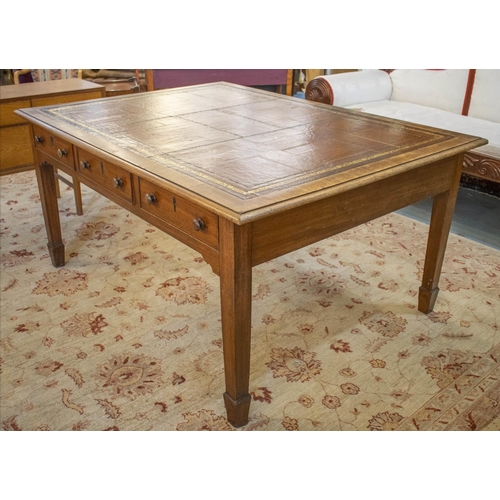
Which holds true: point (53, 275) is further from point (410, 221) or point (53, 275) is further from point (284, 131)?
point (410, 221)

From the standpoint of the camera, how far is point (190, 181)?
186 centimetres

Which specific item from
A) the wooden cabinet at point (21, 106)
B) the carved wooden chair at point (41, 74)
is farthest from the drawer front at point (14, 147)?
the carved wooden chair at point (41, 74)

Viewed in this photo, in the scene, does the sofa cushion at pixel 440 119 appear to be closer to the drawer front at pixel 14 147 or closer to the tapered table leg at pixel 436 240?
the tapered table leg at pixel 436 240

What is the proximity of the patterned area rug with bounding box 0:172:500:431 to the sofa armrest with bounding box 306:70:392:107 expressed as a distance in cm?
128

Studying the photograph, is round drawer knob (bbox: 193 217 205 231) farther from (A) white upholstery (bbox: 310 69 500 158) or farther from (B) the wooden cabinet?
(A) white upholstery (bbox: 310 69 500 158)

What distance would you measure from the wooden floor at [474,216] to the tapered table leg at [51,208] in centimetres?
229

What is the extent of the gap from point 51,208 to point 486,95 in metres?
3.15

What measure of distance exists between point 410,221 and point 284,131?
1656 millimetres

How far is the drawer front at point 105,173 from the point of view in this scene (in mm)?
2225

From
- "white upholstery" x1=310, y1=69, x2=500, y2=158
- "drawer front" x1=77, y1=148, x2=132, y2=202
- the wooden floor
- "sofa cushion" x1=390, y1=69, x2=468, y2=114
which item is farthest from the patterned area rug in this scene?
"sofa cushion" x1=390, y1=69, x2=468, y2=114

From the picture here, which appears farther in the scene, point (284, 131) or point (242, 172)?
point (284, 131)
